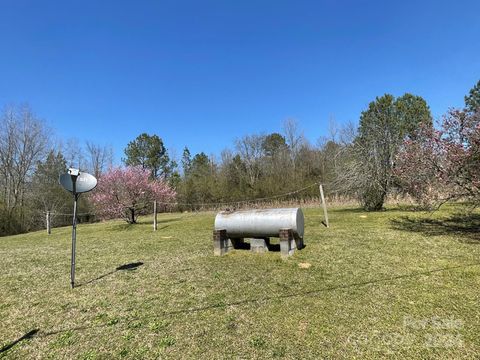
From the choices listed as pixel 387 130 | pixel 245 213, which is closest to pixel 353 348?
pixel 245 213

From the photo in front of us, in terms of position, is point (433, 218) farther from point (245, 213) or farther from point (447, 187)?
point (245, 213)

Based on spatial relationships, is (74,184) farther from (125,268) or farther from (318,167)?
(318,167)

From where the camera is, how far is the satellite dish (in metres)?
5.67

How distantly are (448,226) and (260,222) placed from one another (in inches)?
241

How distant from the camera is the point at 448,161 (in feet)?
25.4

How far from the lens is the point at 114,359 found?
3039 mm

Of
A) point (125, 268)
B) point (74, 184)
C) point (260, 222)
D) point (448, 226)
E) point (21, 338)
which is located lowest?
point (21, 338)

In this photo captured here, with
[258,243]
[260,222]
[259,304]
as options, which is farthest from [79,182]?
[259,304]

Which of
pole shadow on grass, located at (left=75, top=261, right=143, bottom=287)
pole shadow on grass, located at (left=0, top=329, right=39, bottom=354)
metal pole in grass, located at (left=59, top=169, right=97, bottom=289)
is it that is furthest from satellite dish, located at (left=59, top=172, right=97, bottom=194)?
pole shadow on grass, located at (left=0, top=329, right=39, bottom=354)

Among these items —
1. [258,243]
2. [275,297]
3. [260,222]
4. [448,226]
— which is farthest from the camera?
[448,226]

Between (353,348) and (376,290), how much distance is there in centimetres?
166

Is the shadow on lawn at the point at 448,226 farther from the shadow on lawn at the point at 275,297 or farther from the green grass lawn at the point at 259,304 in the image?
the shadow on lawn at the point at 275,297

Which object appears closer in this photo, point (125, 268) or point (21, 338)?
point (21, 338)

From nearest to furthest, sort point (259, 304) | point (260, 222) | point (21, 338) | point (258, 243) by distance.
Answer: point (21, 338) → point (259, 304) → point (260, 222) → point (258, 243)
